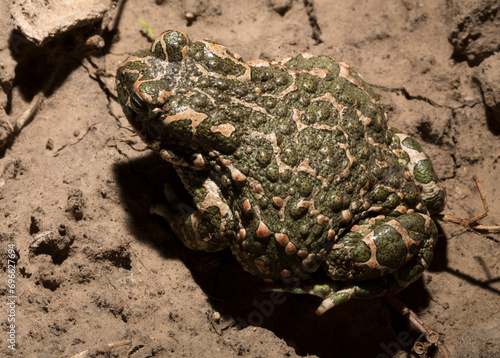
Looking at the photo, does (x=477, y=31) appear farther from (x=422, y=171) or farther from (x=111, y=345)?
(x=111, y=345)

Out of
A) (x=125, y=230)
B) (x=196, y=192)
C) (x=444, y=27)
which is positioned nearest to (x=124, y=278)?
(x=125, y=230)

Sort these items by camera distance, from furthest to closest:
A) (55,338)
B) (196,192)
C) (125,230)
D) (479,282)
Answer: (479,282) → (125,230) → (196,192) → (55,338)

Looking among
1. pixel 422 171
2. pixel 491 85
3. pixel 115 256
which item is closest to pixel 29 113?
pixel 115 256

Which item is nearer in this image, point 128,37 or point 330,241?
point 330,241

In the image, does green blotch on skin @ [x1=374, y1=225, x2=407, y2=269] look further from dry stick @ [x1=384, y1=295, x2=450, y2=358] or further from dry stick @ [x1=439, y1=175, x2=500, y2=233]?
dry stick @ [x1=439, y1=175, x2=500, y2=233]

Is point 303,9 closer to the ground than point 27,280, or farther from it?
farther from it

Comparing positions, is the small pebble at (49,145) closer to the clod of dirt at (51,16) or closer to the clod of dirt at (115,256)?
the clod of dirt at (51,16)

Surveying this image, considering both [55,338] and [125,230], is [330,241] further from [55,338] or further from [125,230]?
[55,338]

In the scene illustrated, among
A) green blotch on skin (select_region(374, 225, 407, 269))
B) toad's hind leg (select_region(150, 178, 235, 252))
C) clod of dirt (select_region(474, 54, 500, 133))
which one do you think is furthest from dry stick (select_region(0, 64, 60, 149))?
clod of dirt (select_region(474, 54, 500, 133))
